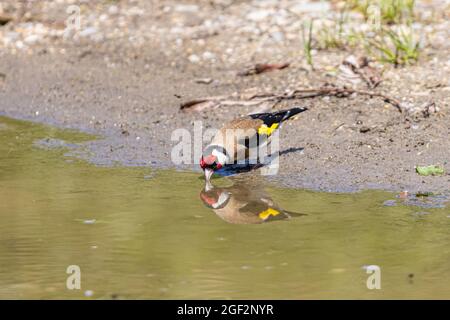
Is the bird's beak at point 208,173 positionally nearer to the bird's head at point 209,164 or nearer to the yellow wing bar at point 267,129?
the bird's head at point 209,164

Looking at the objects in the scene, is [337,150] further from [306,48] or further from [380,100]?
[306,48]

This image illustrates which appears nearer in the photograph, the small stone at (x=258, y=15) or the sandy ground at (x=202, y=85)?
the sandy ground at (x=202, y=85)

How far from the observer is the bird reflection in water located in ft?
20.1

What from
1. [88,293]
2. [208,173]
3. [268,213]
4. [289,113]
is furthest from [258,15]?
[88,293]

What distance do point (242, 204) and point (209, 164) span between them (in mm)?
524

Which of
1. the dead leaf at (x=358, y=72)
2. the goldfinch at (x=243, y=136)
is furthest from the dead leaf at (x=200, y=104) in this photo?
the goldfinch at (x=243, y=136)

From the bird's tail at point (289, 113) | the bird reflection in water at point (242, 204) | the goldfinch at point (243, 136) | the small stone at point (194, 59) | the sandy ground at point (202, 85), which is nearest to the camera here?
the bird reflection in water at point (242, 204)

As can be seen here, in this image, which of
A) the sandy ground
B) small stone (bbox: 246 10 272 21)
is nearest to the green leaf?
the sandy ground

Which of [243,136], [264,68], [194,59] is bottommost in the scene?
[243,136]

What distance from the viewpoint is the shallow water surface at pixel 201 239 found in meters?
4.86

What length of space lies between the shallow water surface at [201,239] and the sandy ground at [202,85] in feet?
1.85

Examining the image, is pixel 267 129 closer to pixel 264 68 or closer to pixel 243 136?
pixel 243 136

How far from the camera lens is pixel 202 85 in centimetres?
950
